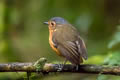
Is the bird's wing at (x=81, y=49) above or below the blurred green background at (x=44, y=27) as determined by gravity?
below

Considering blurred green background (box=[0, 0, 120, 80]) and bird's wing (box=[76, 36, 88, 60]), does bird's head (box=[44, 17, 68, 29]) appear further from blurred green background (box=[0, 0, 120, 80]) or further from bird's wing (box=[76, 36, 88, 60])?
blurred green background (box=[0, 0, 120, 80])

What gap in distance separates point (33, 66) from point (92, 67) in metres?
0.68

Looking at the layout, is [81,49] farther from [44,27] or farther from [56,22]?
[44,27]

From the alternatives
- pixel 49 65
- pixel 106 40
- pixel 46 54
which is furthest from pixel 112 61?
pixel 46 54

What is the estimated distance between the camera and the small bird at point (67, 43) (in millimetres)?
4770

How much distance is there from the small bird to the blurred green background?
6.03 ft

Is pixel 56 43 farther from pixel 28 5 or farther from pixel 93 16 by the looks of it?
pixel 28 5

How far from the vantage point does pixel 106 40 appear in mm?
8023

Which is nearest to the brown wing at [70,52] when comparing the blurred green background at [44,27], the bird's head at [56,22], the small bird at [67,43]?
the small bird at [67,43]

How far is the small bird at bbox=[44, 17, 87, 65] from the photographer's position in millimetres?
4770

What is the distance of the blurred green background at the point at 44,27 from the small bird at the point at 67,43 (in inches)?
72.3

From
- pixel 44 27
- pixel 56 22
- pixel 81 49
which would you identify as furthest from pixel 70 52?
pixel 44 27

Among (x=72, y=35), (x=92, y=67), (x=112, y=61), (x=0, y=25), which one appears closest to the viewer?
(x=92, y=67)

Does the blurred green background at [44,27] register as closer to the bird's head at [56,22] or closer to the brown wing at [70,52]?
the bird's head at [56,22]
